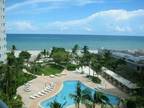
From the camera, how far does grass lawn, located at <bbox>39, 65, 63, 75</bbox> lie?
2140 inches

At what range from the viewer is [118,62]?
54188 millimetres

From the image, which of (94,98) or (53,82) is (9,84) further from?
(53,82)

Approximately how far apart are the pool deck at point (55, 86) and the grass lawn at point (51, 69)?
5.67ft

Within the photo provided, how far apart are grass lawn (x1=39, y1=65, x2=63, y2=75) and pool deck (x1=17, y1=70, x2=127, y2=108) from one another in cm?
173

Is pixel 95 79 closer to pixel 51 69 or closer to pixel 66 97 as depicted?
pixel 66 97

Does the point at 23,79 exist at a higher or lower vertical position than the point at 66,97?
higher

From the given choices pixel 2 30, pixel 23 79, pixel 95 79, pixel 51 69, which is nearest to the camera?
pixel 23 79

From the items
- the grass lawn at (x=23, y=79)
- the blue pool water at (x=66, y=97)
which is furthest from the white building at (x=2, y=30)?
the blue pool water at (x=66, y=97)

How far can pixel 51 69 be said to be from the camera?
57.5 metres

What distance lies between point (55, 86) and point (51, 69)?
1463cm

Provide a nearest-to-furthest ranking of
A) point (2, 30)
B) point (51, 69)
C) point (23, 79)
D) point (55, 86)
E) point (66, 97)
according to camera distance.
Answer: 1. point (66, 97)
2. point (55, 86)
3. point (23, 79)
4. point (2, 30)
5. point (51, 69)

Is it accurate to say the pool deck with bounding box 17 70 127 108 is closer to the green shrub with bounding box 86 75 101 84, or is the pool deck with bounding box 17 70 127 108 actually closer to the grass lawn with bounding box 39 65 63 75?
the green shrub with bounding box 86 75 101 84

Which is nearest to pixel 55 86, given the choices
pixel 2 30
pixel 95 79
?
pixel 95 79

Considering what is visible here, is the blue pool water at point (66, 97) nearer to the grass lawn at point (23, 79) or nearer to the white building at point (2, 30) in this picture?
the grass lawn at point (23, 79)
